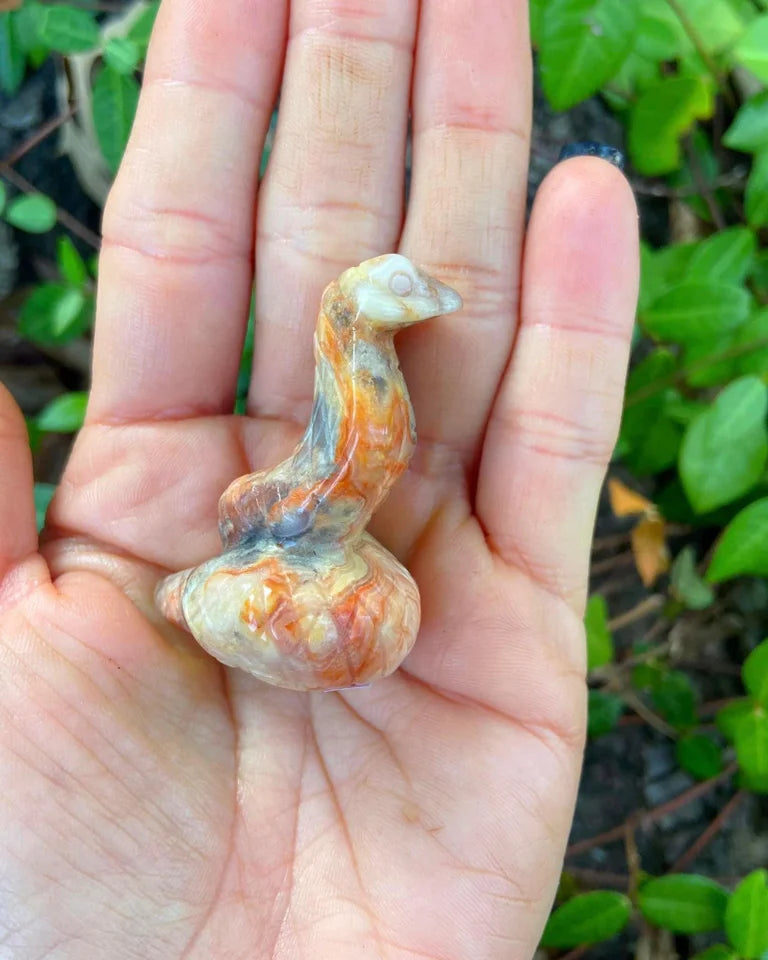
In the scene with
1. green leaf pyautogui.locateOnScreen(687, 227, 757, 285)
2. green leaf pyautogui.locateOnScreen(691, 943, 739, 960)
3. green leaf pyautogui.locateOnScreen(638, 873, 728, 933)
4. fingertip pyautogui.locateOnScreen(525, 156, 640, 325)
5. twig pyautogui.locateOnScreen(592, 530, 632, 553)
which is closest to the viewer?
fingertip pyautogui.locateOnScreen(525, 156, 640, 325)

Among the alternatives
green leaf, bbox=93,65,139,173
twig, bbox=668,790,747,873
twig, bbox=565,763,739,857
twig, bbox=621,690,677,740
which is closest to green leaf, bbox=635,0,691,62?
green leaf, bbox=93,65,139,173

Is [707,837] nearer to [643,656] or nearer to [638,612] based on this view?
[643,656]

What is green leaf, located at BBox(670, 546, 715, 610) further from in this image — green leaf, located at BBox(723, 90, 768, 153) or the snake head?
the snake head

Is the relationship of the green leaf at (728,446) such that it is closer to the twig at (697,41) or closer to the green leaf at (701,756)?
the green leaf at (701,756)

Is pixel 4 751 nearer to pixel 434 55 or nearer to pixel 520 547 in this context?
pixel 520 547

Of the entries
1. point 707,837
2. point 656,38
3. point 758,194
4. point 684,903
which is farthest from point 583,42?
point 707,837

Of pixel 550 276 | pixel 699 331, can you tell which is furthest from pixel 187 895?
pixel 699 331
